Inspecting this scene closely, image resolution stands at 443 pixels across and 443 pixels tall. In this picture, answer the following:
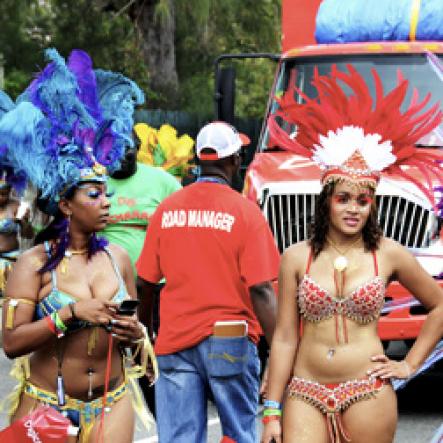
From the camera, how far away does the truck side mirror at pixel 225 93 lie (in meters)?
11.0

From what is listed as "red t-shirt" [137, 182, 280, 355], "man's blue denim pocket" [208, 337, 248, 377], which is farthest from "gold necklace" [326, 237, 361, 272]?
"man's blue denim pocket" [208, 337, 248, 377]

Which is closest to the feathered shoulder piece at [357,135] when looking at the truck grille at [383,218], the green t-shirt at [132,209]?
the green t-shirt at [132,209]

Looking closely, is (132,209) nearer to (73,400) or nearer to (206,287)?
(206,287)

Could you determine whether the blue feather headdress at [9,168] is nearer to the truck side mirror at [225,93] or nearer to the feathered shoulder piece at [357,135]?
the feathered shoulder piece at [357,135]

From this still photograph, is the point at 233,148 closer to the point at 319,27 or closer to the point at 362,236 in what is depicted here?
the point at 362,236

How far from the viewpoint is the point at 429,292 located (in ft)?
17.8

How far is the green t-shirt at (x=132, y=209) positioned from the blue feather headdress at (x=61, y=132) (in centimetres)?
286

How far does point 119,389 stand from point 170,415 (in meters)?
0.80

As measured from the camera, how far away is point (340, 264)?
5.32 m

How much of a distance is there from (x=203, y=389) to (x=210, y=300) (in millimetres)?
453

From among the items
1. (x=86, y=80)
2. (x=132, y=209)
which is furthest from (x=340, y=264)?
(x=132, y=209)

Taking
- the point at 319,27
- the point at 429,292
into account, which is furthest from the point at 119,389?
the point at 319,27

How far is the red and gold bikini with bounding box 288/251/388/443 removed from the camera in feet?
17.0

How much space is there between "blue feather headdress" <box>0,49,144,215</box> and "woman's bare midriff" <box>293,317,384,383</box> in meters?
1.15
